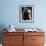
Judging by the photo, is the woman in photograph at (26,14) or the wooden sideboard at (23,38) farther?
the woman in photograph at (26,14)

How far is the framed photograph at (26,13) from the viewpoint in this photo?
4086 mm

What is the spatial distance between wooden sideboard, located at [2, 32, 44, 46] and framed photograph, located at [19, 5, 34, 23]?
2.09ft

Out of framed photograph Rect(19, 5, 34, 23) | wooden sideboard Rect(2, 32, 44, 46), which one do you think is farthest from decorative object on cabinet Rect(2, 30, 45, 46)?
framed photograph Rect(19, 5, 34, 23)

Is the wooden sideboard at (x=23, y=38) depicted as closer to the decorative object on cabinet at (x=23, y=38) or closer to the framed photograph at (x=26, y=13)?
the decorative object on cabinet at (x=23, y=38)

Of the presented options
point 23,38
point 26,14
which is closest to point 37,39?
point 23,38

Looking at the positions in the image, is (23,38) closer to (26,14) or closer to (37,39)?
(37,39)

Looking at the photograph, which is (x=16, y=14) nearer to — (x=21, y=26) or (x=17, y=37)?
(x=21, y=26)

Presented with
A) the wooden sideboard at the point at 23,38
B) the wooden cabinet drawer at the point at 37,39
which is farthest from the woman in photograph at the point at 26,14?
the wooden cabinet drawer at the point at 37,39

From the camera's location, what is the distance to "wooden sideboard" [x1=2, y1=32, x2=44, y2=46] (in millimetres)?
3619

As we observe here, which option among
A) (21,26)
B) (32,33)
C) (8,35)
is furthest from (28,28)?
(8,35)

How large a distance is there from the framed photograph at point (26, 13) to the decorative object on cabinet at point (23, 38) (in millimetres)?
636

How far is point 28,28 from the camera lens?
414 cm

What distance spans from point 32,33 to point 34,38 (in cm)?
15

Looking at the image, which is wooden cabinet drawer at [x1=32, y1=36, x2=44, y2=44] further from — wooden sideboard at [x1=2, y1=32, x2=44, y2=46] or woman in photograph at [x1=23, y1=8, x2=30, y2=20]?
woman in photograph at [x1=23, y1=8, x2=30, y2=20]
